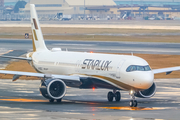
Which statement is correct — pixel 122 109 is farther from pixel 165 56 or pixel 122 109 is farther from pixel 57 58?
pixel 165 56

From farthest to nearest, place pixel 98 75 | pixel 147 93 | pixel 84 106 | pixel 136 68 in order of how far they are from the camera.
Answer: pixel 98 75 < pixel 147 93 < pixel 84 106 < pixel 136 68

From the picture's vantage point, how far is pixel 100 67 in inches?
1359

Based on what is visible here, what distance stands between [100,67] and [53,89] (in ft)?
15.2

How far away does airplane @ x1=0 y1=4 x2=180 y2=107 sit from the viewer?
31.7m

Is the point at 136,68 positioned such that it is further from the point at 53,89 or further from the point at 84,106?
the point at 53,89

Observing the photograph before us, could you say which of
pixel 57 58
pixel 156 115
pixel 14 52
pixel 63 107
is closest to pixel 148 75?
pixel 156 115

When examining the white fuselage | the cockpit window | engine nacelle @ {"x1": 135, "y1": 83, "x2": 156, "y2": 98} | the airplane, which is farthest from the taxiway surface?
the cockpit window

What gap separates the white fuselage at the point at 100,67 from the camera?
31344 mm

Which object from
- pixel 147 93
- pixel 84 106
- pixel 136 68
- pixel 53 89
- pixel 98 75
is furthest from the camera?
pixel 98 75

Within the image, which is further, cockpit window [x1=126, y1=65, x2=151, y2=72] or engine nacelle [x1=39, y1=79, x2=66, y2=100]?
engine nacelle [x1=39, y1=79, x2=66, y2=100]

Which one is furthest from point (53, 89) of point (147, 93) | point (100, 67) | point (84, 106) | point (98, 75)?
point (147, 93)

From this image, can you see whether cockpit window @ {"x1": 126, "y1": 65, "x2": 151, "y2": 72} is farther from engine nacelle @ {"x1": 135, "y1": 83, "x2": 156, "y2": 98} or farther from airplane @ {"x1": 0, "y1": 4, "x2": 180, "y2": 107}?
engine nacelle @ {"x1": 135, "y1": 83, "x2": 156, "y2": 98}

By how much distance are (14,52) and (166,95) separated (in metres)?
49.2

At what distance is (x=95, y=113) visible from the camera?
2827cm
